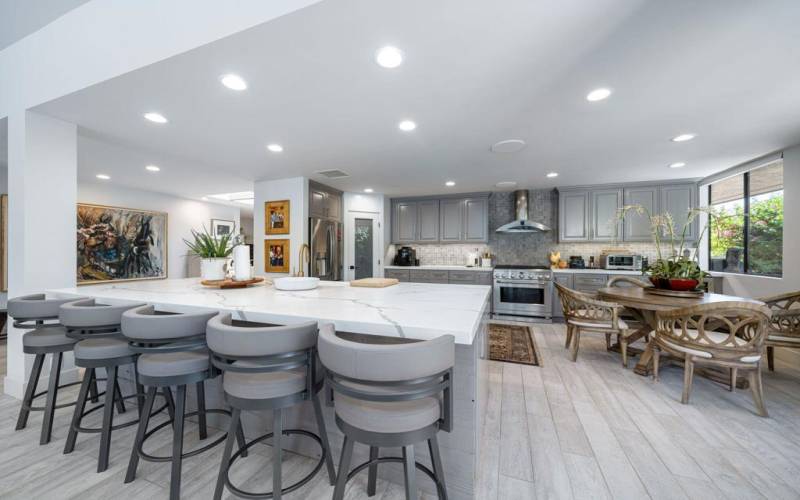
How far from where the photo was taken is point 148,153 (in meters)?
3.40

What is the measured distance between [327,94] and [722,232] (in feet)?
18.2

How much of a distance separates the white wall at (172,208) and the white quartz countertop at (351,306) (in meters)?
3.82

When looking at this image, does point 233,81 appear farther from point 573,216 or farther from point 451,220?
point 573,216

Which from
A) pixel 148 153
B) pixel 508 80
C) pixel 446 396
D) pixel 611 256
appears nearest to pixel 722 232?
pixel 611 256

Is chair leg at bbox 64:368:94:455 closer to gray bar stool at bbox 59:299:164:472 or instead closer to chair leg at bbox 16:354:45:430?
gray bar stool at bbox 59:299:164:472

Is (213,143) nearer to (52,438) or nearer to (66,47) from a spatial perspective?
(66,47)

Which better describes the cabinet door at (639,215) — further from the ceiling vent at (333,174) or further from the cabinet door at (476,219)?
the ceiling vent at (333,174)

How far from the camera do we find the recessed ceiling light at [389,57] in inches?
62.0

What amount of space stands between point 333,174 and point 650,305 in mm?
3904

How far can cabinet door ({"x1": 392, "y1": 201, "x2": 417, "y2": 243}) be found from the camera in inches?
232

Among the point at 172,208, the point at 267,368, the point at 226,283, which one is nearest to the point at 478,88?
the point at 267,368

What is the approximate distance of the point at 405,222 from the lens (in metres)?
5.94

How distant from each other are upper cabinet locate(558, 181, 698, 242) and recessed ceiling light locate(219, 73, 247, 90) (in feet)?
16.1

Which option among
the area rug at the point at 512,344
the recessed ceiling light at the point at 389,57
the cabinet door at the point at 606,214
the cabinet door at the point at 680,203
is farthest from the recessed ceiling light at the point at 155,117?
the cabinet door at the point at 680,203
